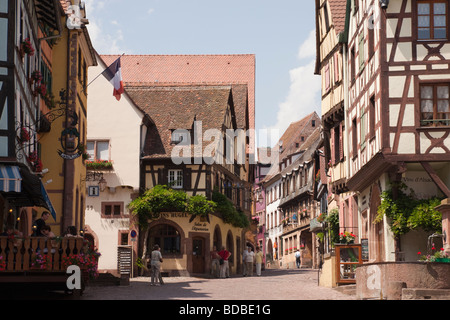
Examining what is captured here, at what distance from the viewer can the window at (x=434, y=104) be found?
2475cm

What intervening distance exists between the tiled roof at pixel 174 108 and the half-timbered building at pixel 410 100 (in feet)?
62.5

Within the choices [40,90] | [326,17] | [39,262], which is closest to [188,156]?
[326,17]

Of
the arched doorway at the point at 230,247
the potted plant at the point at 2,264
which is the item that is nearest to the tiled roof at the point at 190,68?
the arched doorway at the point at 230,247

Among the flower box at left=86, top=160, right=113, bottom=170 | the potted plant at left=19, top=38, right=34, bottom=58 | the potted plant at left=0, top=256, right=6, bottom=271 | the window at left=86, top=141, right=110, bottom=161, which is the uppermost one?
the window at left=86, top=141, right=110, bottom=161

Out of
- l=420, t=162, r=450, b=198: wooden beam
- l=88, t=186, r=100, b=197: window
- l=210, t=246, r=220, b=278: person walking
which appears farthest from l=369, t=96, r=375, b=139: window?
l=88, t=186, r=100, b=197: window

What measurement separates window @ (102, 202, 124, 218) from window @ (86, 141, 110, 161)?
223cm

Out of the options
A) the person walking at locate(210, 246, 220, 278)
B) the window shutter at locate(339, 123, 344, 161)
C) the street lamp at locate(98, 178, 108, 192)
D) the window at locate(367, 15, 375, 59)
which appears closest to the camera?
the window at locate(367, 15, 375, 59)

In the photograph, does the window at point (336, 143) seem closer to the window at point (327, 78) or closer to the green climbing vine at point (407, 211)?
the window at point (327, 78)

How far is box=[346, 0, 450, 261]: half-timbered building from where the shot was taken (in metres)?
24.7

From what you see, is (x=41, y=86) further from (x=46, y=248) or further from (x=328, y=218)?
(x=328, y=218)

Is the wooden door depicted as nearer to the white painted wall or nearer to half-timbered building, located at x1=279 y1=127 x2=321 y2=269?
the white painted wall

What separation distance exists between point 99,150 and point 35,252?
23.0 metres

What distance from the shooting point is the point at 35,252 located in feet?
66.2

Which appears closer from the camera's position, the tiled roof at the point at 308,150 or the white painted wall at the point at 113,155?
the white painted wall at the point at 113,155
